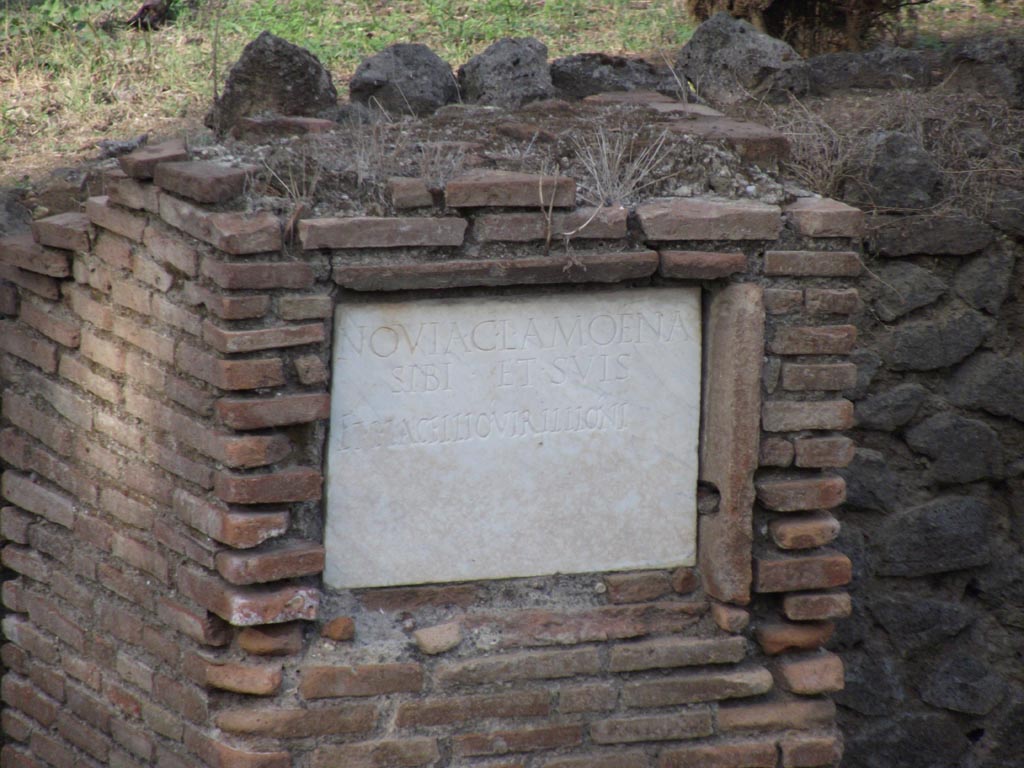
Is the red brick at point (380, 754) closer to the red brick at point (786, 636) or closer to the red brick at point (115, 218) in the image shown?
the red brick at point (786, 636)

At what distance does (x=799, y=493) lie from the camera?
3158mm

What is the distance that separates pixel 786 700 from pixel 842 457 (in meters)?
0.61

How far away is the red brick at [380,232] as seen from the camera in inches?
109

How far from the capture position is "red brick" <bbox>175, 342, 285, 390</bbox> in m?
2.75

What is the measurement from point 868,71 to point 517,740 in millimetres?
3275

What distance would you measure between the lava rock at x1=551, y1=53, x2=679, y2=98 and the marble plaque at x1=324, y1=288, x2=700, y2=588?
212cm

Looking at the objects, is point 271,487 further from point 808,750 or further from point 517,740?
point 808,750

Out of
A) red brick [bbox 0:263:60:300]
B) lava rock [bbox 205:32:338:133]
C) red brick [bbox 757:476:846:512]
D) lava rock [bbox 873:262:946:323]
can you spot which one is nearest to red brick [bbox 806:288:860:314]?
red brick [bbox 757:476:846:512]

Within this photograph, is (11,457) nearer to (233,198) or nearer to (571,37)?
(233,198)

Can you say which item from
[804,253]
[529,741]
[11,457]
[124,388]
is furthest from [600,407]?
[11,457]

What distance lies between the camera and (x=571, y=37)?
20.5ft

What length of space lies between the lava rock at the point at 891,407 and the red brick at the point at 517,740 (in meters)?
1.62

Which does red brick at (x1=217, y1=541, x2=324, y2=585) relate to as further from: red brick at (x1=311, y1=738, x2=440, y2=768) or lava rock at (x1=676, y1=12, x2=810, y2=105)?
lava rock at (x1=676, y1=12, x2=810, y2=105)

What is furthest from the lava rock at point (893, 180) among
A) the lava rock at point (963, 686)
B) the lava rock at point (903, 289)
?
the lava rock at point (963, 686)
